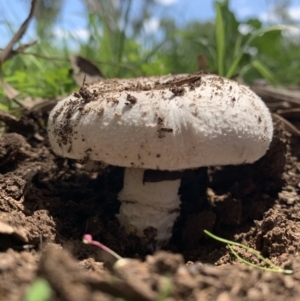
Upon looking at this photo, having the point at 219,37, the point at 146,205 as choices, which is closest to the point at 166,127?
the point at 146,205

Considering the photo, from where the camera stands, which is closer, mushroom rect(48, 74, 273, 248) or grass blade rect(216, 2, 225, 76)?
mushroom rect(48, 74, 273, 248)

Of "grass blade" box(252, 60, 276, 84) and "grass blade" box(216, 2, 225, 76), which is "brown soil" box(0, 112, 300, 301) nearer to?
"grass blade" box(216, 2, 225, 76)

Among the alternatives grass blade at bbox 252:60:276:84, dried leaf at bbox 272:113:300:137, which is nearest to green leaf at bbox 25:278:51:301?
dried leaf at bbox 272:113:300:137

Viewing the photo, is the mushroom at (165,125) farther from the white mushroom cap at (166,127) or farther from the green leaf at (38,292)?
the green leaf at (38,292)

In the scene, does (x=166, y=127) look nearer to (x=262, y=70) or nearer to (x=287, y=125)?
(x=287, y=125)

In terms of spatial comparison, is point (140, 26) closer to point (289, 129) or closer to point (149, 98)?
point (289, 129)
